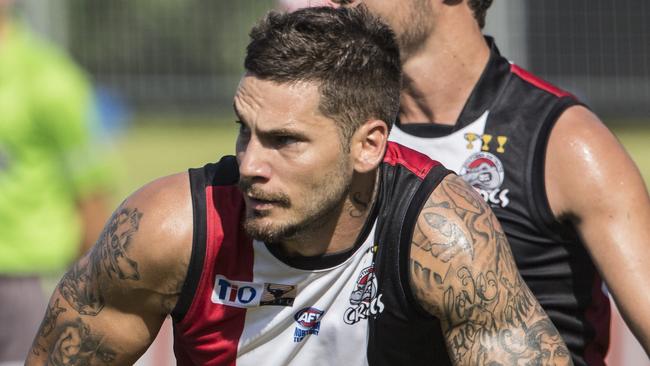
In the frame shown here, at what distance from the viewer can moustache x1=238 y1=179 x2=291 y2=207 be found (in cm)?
351

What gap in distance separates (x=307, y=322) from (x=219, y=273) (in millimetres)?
318

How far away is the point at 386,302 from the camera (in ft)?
12.1

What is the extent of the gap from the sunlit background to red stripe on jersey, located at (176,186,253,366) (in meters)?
7.22

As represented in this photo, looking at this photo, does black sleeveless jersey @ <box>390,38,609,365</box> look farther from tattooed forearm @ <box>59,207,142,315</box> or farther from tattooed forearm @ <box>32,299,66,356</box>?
tattooed forearm @ <box>32,299,66,356</box>

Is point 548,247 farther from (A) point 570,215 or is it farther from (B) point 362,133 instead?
(B) point 362,133

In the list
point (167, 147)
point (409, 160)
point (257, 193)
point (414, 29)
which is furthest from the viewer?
point (167, 147)

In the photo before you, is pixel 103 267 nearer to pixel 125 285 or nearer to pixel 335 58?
pixel 125 285

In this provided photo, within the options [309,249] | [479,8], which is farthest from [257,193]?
[479,8]

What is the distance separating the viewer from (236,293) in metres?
3.72

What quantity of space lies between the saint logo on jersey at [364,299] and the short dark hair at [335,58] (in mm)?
419

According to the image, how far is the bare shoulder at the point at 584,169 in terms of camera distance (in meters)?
4.04

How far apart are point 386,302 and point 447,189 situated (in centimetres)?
38

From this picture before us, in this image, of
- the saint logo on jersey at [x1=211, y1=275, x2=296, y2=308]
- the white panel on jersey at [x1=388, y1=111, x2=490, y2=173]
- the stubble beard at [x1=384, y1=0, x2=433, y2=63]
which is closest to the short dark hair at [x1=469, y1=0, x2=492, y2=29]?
the stubble beard at [x1=384, y1=0, x2=433, y2=63]

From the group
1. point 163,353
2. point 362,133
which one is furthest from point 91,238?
point 362,133
